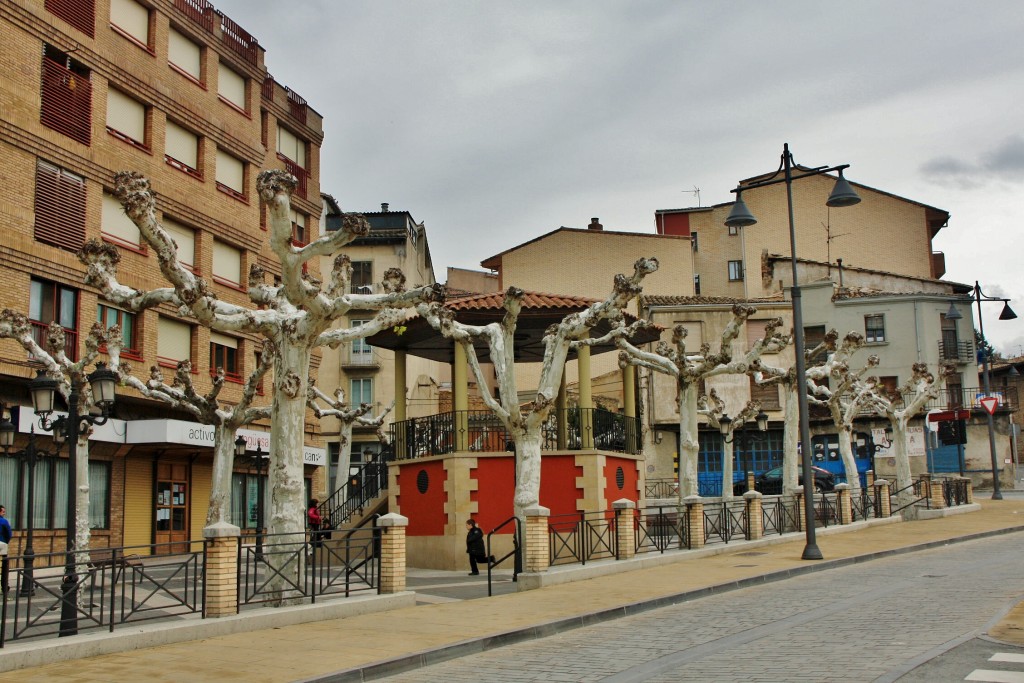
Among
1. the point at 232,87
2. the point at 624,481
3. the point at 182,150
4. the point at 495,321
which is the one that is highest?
the point at 232,87

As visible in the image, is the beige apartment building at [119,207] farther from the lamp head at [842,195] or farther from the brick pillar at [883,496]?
the brick pillar at [883,496]

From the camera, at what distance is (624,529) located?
66.1ft

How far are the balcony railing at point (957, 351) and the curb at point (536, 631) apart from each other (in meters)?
31.4

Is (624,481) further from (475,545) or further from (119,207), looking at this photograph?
(119,207)

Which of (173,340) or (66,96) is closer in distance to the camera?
A: (66,96)

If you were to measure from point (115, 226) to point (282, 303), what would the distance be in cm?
1519

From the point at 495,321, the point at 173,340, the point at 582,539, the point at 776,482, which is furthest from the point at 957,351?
the point at 173,340

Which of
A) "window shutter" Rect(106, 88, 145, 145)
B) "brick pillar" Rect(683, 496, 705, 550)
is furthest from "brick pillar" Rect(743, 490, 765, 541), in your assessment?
"window shutter" Rect(106, 88, 145, 145)

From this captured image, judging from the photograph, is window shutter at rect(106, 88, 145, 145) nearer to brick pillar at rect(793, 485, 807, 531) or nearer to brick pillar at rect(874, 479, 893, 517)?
brick pillar at rect(793, 485, 807, 531)

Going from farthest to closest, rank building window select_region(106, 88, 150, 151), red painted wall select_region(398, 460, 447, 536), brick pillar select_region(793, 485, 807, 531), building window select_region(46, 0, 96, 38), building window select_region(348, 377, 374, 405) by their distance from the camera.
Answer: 1. building window select_region(348, 377, 374, 405)
2. building window select_region(106, 88, 150, 151)
3. brick pillar select_region(793, 485, 807, 531)
4. building window select_region(46, 0, 96, 38)
5. red painted wall select_region(398, 460, 447, 536)

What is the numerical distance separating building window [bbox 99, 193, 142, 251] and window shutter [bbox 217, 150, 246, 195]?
196 inches

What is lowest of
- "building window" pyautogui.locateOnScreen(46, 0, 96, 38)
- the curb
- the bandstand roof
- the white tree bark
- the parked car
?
the curb

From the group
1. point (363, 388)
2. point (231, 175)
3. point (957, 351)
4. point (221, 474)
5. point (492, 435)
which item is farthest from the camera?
point (957, 351)

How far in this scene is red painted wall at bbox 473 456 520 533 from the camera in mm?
23719
